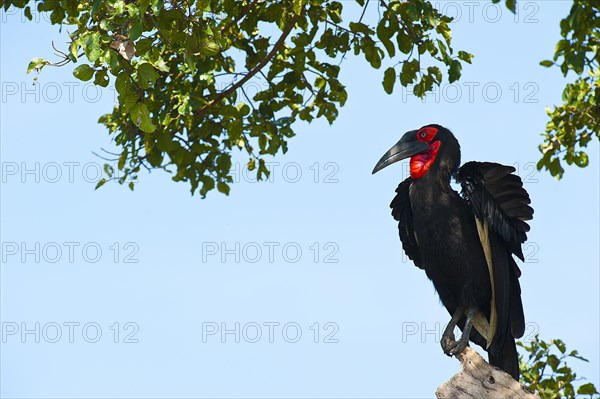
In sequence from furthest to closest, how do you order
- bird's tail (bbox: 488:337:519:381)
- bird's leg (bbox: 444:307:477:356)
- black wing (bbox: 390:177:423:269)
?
black wing (bbox: 390:177:423:269), bird's tail (bbox: 488:337:519:381), bird's leg (bbox: 444:307:477:356)

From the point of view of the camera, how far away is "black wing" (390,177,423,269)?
22.3ft

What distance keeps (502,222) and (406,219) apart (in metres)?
0.81

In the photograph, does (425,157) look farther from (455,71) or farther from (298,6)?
(298,6)

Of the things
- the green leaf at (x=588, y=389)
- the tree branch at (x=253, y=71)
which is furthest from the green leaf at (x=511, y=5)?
the green leaf at (x=588, y=389)

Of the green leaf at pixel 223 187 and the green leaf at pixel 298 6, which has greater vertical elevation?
the green leaf at pixel 298 6

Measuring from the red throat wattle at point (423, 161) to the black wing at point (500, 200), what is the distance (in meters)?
0.31

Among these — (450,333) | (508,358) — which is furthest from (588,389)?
(450,333)

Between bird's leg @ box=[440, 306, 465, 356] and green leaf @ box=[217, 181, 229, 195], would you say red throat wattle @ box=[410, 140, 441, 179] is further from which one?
green leaf @ box=[217, 181, 229, 195]

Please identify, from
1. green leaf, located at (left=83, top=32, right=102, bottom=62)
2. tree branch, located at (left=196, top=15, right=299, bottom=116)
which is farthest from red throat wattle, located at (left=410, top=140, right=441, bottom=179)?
green leaf, located at (left=83, top=32, right=102, bottom=62)

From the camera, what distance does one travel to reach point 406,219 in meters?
6.79

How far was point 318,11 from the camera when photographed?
7996 millimetres

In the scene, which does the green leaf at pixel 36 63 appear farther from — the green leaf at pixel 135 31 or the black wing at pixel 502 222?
the black wing at pixel 502 222

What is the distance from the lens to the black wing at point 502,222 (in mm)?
6211

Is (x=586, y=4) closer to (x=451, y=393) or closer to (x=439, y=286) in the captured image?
(x=439, y=286)
